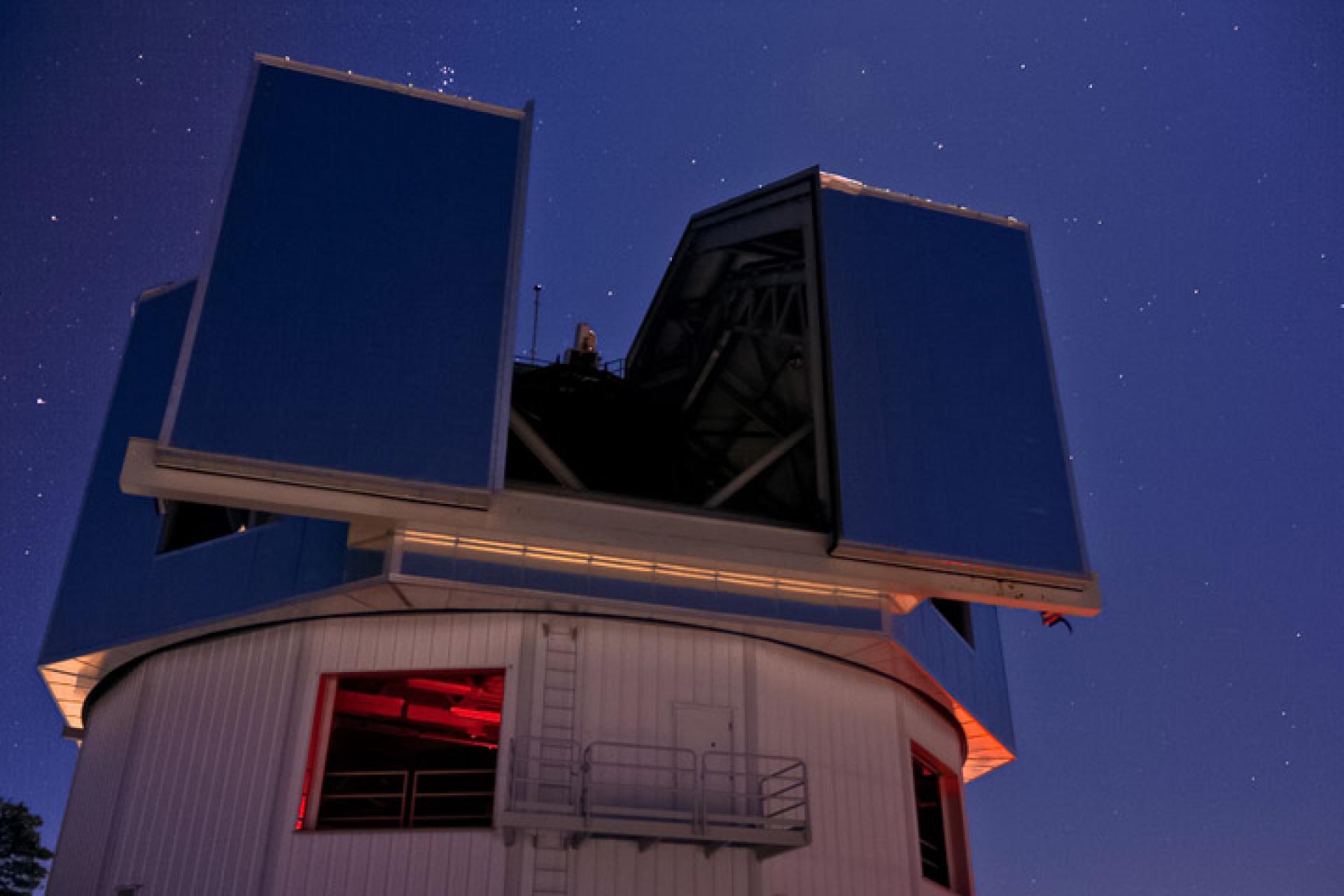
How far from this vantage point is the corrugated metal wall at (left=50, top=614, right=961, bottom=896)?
1844 cm

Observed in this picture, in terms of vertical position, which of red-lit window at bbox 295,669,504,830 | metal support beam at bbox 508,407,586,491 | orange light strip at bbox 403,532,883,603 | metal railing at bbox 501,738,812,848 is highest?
metal support beam at bbox 508,407,586,491

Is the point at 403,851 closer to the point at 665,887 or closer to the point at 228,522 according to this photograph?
the point at 665,887

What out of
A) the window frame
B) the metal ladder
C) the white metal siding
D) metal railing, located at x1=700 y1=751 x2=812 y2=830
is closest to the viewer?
the metal ladder

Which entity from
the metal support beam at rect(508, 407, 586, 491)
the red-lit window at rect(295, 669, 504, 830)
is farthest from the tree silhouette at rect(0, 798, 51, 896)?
the metal support beam at rect(508, 407, 586, 491)

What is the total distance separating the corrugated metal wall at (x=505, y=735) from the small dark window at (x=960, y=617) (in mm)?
5125

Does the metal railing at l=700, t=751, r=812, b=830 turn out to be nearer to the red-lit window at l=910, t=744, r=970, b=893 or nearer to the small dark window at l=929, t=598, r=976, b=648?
the red-lit window at l=910, t=744, r=970, b=893

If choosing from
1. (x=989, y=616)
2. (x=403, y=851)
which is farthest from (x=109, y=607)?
(x=989, y=616)

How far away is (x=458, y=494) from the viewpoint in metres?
17.4

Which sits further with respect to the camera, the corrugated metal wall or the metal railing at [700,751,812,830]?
the metal railing at [700,751,812,830]

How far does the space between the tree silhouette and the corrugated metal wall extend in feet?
98.1

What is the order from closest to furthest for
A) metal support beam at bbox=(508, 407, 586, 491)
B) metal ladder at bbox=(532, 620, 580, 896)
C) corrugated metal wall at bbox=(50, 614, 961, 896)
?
metal ladder at bbox=(532, 620, 580, 896), corrugated metal wall at bbox=(50, 614, 961, 896), metal support beam at bbox=(508, 407, 586, 491)

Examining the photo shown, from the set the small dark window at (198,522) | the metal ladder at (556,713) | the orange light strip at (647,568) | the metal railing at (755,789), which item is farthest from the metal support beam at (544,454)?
the metal railing at (755,789)

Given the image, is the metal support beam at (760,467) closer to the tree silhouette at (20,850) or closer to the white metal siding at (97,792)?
the white metal siding at (97,792)

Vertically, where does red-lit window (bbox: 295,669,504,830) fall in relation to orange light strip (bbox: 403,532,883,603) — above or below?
below
